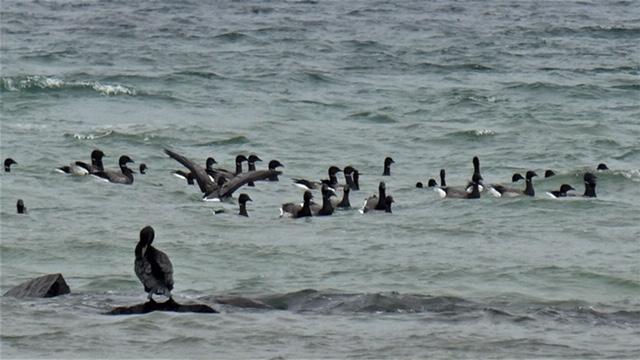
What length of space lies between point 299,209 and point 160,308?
988 cm

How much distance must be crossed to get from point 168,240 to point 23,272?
3.15m

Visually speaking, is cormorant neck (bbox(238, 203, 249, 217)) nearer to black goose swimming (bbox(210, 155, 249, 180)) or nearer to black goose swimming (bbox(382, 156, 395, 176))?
black goose swimming (bbox(210, 155, 249, 180))

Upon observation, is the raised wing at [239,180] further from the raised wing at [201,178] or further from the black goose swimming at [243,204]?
the black goose swimming at [243,204]

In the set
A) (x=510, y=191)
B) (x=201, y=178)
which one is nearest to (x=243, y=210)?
(x=201, y=178)

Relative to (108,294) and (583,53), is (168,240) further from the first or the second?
(583,53)

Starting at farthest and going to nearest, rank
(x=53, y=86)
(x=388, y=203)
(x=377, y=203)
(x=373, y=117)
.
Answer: (x=53, y=86), (x=373, y=117), (x=377, y=203), (x=388, y=203)

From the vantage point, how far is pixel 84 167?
27.8m

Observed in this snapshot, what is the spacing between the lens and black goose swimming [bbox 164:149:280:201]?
25906 mm

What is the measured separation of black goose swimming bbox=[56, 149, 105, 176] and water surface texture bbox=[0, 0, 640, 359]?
39 cm

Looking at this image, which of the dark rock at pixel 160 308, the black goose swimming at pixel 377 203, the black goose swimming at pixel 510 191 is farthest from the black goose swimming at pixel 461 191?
the dark rock at pixel 160 308

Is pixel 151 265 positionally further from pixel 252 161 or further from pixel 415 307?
pixel 252 161

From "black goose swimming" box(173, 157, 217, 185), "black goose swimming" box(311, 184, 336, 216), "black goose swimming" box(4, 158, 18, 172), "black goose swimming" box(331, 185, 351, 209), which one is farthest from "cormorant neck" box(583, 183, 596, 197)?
"black goose swimming" box(4, 158, 18, 172)

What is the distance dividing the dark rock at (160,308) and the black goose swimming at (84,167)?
13.0 meters

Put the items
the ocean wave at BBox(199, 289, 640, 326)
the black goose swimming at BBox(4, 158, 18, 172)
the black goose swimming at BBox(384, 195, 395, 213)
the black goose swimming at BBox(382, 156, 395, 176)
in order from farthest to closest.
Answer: the black goose swimming at BBox(382, 156, 395, 176)
the black goose swimming at BBox(4, 158, 18, 172)
the black goose swimming at BBox(384, 195, 395, 213)
the ocean wave at BBox(199, 289, 640, 326)
